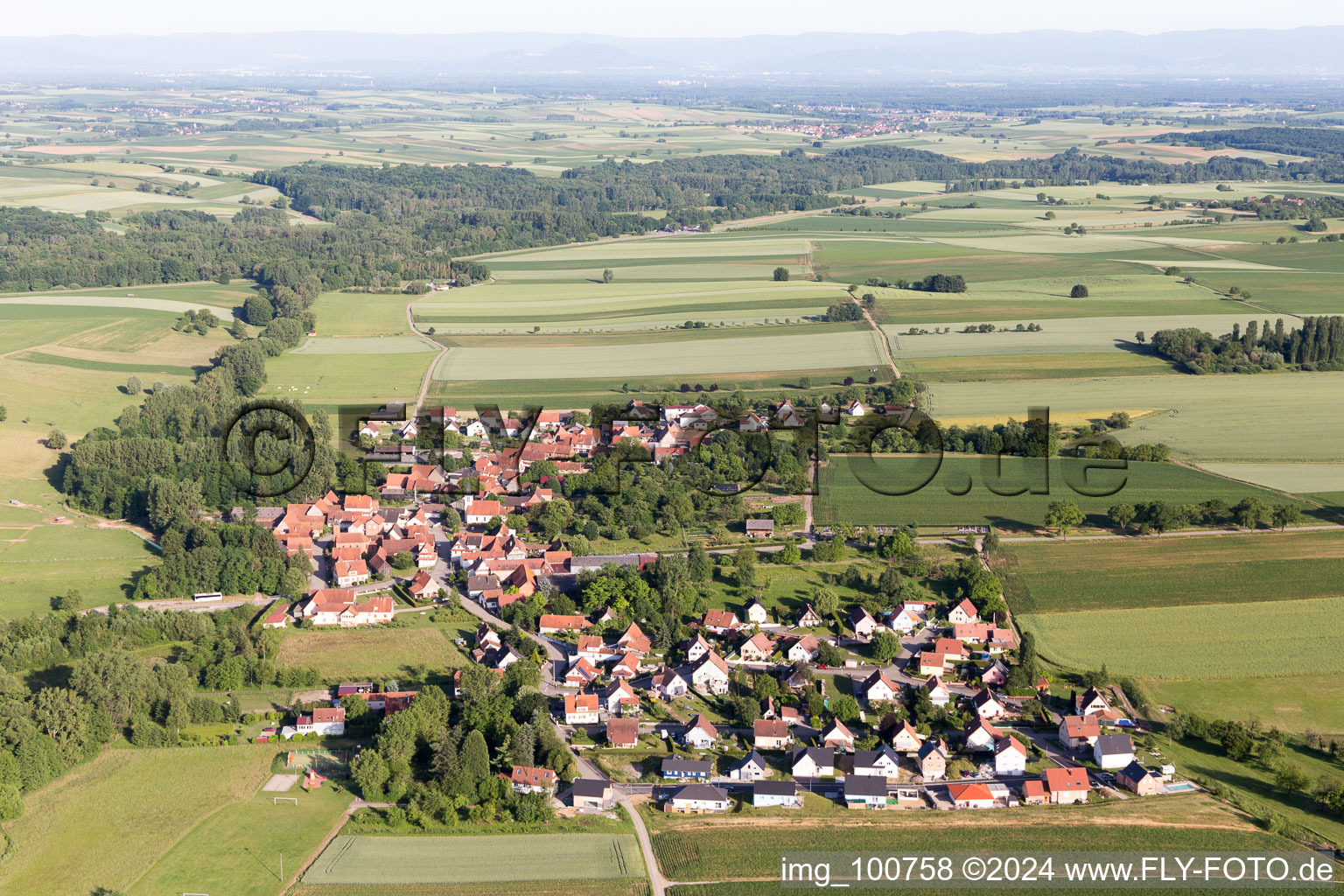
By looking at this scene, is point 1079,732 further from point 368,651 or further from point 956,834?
Result: point 368,651

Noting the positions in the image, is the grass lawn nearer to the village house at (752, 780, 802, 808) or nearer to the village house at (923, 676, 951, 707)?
the village house at (752, 780, 802, 808)

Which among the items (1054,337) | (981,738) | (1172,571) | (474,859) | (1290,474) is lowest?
(474,859)

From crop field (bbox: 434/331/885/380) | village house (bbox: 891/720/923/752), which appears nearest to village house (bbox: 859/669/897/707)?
village house (bbox: 891/720/923/752)

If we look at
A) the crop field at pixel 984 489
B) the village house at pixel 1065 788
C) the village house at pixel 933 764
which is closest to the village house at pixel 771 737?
the village house at pixel 933 764

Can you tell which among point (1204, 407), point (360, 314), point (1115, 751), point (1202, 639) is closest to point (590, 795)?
point (1115, 751)

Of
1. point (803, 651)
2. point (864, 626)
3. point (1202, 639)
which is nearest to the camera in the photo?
point (1202, 639)

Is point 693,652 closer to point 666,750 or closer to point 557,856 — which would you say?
point 666,750
